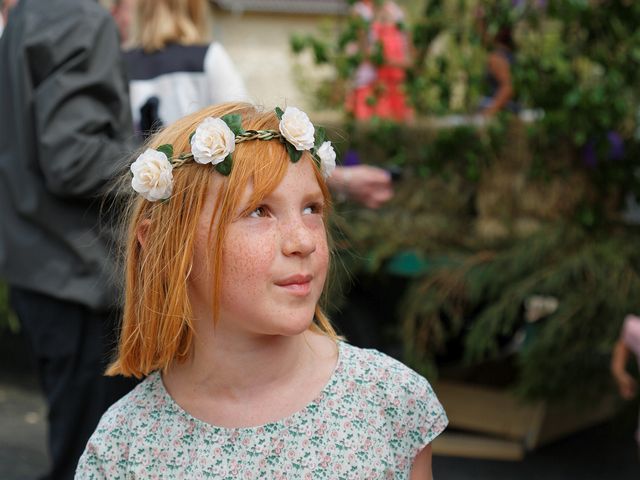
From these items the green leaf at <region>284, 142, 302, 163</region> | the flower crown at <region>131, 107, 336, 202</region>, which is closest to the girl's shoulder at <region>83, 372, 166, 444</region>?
the flower crown at <region>131, 107, 336, 202</region>

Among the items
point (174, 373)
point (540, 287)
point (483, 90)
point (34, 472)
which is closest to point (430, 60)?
point (483, 90)

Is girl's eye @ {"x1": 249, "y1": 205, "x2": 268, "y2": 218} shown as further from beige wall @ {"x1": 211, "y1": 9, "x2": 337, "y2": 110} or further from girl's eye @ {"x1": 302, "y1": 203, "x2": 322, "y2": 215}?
beige wall @ {"x1": 211, "y1": 9, "x2": 337, "y2": 110}

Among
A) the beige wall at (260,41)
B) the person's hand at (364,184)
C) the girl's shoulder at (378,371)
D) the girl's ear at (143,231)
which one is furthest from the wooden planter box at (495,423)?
the beige wall at (260,41)

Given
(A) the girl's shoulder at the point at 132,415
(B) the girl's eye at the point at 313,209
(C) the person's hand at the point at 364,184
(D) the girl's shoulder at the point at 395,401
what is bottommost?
(C) the person's hand at the point at 364,184

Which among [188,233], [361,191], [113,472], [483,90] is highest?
[188,233]

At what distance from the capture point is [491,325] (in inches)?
159

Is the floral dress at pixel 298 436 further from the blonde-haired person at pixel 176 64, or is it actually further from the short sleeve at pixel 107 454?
the blonde-haired person at pixel 176 64

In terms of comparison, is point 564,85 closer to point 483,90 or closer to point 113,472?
point 483,90

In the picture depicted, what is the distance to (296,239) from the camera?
5.54ft

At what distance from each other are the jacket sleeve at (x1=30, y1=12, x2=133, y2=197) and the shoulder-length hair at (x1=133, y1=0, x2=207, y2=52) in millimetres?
595

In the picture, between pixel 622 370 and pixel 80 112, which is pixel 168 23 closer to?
pixel 80 112

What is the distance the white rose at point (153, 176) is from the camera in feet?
5.71

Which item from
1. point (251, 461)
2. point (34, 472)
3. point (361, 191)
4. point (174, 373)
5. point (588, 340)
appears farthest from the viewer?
point (34, 472)

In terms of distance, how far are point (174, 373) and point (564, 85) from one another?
2740mm
